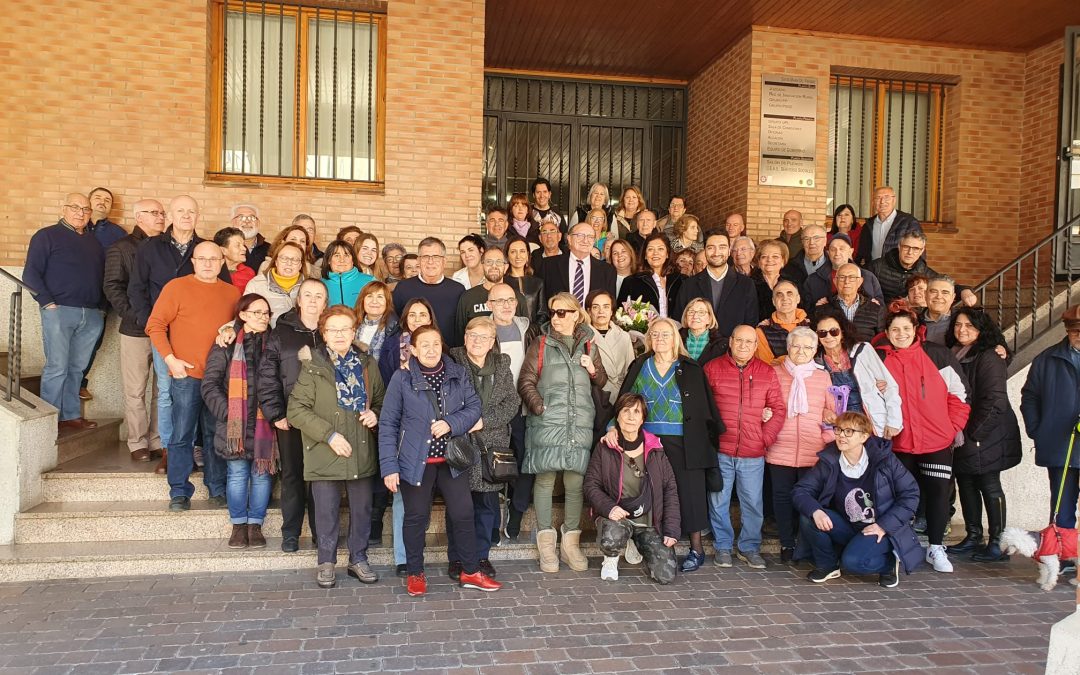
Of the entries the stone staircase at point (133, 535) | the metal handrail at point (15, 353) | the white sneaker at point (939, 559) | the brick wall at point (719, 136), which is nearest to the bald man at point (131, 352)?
the stone staircase at point (133, 535)

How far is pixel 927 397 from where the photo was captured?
524cm

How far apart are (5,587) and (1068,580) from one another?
22.5 ft

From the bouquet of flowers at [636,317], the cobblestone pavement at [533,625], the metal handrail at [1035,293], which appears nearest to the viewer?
the cobblestone pavement at [533,625]

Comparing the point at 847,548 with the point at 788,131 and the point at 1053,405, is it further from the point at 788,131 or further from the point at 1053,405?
the point at 788,131

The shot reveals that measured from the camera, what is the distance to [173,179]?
7527mm

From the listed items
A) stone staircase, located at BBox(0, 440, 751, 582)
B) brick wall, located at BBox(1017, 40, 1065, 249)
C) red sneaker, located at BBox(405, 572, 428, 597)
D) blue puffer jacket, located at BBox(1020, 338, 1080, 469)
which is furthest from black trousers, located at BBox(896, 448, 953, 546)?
brick wall, located at BBox(1017, 40, 1065, 249)

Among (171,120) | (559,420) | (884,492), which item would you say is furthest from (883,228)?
(171,120)

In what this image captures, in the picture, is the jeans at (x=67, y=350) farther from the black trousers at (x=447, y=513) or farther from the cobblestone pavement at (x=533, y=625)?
the black trousers at (x=447, y=513)

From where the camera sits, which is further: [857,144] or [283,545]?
[857,144]

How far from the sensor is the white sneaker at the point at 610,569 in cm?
485

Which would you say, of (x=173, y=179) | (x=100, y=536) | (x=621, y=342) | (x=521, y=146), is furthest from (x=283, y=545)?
(x=521, y=146)

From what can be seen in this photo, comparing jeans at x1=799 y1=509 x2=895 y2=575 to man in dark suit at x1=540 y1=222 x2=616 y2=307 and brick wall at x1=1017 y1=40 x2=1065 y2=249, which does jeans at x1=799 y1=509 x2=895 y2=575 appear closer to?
man in dark suit at x1=540 y1=222 x2=616 y2=307

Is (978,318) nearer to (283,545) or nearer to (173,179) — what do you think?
(283,545)

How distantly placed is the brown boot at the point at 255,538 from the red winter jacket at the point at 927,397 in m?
4.54
